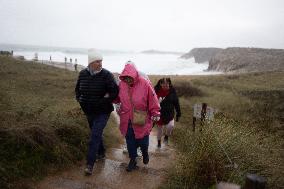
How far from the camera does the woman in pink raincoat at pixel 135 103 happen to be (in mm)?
5855

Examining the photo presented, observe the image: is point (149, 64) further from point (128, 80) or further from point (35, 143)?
point (35, 143)

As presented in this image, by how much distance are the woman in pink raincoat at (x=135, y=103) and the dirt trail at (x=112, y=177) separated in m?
0.48

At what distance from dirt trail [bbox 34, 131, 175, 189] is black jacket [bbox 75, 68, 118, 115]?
40.4 inches

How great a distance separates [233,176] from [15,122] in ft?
12.1

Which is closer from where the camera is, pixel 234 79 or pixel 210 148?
pixel 210 148

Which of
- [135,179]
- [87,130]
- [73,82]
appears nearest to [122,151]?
[87,130]

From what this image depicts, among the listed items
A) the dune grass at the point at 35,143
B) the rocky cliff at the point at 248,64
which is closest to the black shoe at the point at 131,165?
the dune grass at the point at 35,143

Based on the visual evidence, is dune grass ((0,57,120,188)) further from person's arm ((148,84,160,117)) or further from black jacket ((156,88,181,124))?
person's arm ((148,84,160,117))

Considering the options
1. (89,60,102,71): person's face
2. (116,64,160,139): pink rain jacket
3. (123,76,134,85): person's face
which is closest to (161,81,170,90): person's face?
(116,64,160,139): pink rain jacket

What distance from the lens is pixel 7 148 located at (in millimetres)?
5691

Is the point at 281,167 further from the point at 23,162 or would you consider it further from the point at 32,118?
the point at 32,118

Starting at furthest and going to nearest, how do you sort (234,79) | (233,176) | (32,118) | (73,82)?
(234,79), (73,82), (32,118), (233,176)

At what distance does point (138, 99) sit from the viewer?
589 cm

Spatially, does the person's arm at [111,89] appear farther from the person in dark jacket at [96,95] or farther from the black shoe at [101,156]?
the black shoe at [101,156]
